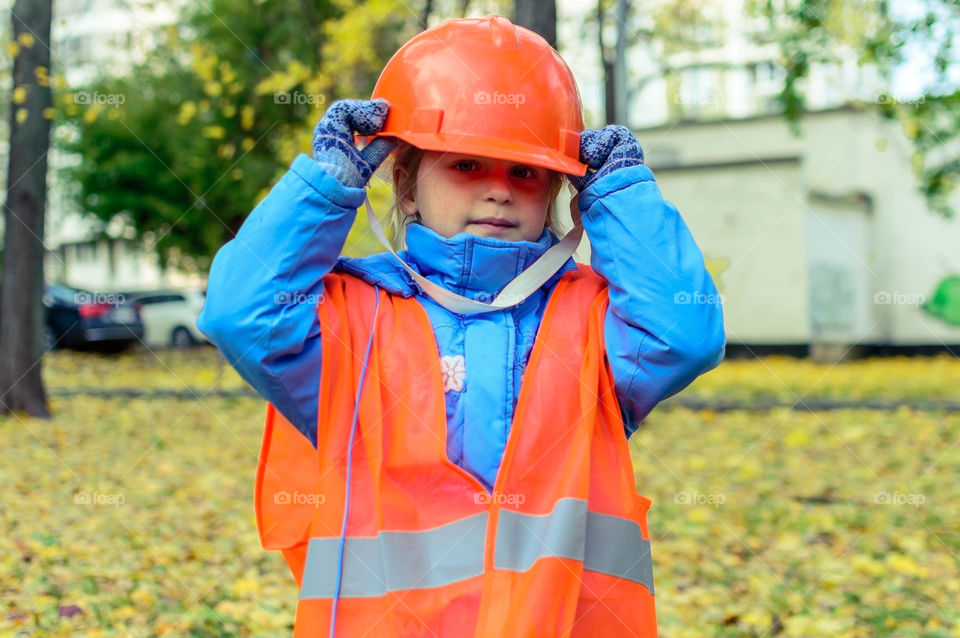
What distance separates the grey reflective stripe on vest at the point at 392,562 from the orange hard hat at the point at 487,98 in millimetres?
792

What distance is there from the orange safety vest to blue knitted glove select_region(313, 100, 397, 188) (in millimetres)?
263

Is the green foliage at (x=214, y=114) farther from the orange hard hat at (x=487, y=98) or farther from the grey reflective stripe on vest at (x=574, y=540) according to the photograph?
the grey reflective stripe on vest at (x=574, y=540)

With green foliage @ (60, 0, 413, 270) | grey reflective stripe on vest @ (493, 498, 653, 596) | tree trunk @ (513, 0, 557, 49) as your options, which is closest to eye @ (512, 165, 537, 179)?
grey reflective stripe on vest @ (493, 498, 653, 596)

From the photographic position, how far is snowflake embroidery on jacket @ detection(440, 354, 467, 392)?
79.5 inches

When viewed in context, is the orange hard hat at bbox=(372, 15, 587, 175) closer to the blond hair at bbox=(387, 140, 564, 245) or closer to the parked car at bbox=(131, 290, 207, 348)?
the blond hair at bbox=(387, 140, 564, 245)

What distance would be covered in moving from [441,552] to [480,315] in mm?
518

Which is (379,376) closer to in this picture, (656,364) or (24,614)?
(656,364)

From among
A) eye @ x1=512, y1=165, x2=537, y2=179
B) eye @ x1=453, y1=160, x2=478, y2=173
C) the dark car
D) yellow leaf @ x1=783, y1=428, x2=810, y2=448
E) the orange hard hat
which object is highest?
the orange hard hat

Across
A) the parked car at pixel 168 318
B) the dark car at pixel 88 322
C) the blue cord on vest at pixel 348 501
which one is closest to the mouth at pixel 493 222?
the blue cord on vest at pixel 348 501

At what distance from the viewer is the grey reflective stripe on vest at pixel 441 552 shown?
1.86 meters

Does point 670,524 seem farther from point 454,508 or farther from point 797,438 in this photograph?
point 454,508

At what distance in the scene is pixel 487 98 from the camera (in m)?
2.13

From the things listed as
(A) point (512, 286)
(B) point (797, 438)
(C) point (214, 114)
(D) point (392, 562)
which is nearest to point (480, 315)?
(A) point (512, 286)

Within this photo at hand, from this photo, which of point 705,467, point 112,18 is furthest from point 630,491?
point 112,18
